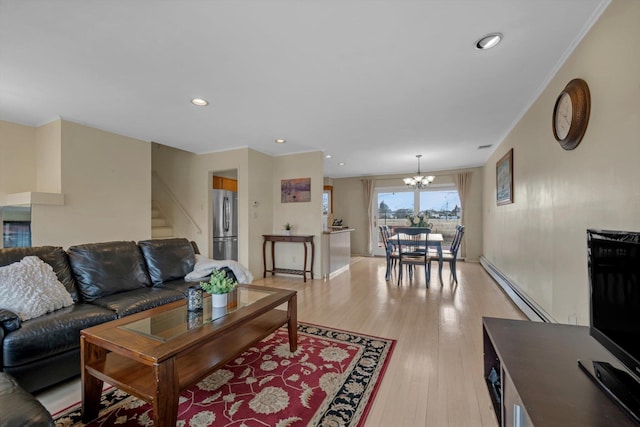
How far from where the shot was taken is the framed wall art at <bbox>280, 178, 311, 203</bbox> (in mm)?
4916

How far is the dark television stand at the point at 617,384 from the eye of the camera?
2.62 ft

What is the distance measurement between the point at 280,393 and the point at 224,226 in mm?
3894

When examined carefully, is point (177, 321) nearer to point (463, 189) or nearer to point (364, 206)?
point (364, 206)

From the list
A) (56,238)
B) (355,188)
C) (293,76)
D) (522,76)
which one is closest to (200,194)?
(56,238)

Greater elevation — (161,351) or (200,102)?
(200,102)

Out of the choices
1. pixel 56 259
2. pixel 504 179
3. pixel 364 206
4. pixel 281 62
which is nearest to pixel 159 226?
pixel 56 259

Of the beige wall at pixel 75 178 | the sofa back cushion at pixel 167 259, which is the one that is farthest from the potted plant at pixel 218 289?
the beige wall at pixel 75 178

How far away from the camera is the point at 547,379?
36.9 inches

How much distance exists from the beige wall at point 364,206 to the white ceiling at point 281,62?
9.84ft

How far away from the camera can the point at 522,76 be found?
7.61 feet

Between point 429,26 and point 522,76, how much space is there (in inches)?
50.1

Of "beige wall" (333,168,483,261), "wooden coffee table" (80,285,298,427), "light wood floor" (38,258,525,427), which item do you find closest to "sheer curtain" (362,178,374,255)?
"beige wall" (333,168,483,261)

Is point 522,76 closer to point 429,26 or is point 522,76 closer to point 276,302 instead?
point 429,26

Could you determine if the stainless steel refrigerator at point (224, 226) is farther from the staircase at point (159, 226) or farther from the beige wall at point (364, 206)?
the beige wall at point (364, 206)
